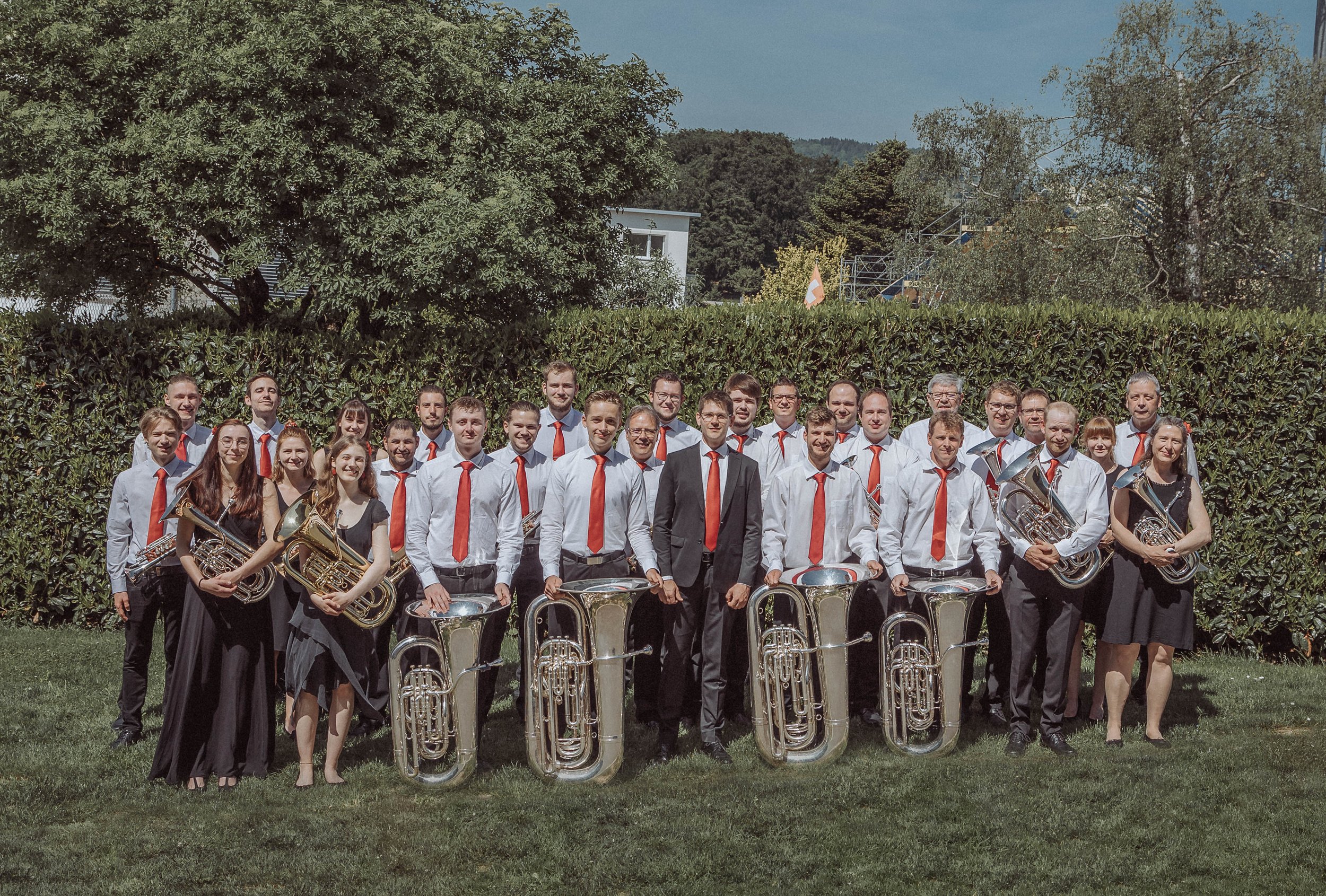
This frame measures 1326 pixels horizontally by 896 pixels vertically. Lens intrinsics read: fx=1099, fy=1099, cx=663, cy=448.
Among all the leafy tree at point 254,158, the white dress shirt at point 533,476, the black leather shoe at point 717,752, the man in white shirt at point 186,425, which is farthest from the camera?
the leafy tree at point 254,158

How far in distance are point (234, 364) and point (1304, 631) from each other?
9702 mm

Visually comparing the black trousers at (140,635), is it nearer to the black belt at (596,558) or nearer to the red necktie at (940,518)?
the black belt at (596,558)

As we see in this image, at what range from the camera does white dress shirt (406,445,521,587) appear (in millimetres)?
6684

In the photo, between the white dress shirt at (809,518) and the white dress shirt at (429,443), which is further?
the white dress shirt at (429,443)

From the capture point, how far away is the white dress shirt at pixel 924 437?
779 centimetres

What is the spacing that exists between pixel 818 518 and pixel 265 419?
3.99 metres

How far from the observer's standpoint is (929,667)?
6.56 m

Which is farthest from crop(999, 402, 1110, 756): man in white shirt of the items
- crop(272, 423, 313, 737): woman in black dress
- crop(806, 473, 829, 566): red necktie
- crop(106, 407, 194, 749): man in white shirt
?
crop(106, 407, 194, 749): man in white shirt

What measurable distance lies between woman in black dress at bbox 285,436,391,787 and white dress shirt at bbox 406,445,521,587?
0.53 m

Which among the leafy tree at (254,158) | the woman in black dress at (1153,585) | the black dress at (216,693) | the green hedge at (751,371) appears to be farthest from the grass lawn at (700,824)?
the leafy tree at (254,158)

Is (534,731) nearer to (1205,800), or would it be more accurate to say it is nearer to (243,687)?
(243,687)

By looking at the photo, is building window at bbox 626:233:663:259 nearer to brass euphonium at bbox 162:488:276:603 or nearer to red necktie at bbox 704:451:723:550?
red necktie at bbox 704:451:723:550

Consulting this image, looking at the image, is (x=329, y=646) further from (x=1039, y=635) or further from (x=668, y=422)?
(x=1039, y=635)

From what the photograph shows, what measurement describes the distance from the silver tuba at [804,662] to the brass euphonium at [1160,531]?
1.81 m
